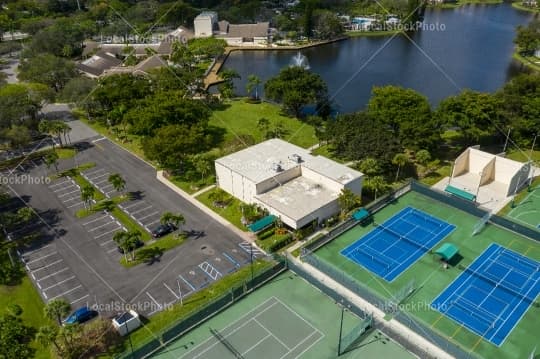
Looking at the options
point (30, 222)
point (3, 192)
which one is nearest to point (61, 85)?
point (3, 192)

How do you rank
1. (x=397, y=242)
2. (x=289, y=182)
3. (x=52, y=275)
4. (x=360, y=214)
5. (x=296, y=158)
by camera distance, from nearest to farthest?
(x=52, y=275), (x=397, y=242), (x=360, y=214), (x=289, y=182), (x=296, y=158)

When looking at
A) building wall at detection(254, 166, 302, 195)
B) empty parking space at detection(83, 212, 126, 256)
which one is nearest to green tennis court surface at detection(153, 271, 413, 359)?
building wall at detection(254, 166, 302, 195)

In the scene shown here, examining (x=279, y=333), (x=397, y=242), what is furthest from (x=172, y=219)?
(x=397, y=242)

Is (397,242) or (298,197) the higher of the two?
(298,197)

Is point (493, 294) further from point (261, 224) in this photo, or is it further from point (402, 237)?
point (261, 224)

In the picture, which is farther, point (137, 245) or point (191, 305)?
point (137, 245)

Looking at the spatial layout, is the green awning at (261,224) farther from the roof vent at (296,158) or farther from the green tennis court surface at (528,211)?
the green tennis court surface at (528,211)

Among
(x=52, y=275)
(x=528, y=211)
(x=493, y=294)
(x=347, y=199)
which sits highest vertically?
(x=347, y=199)
